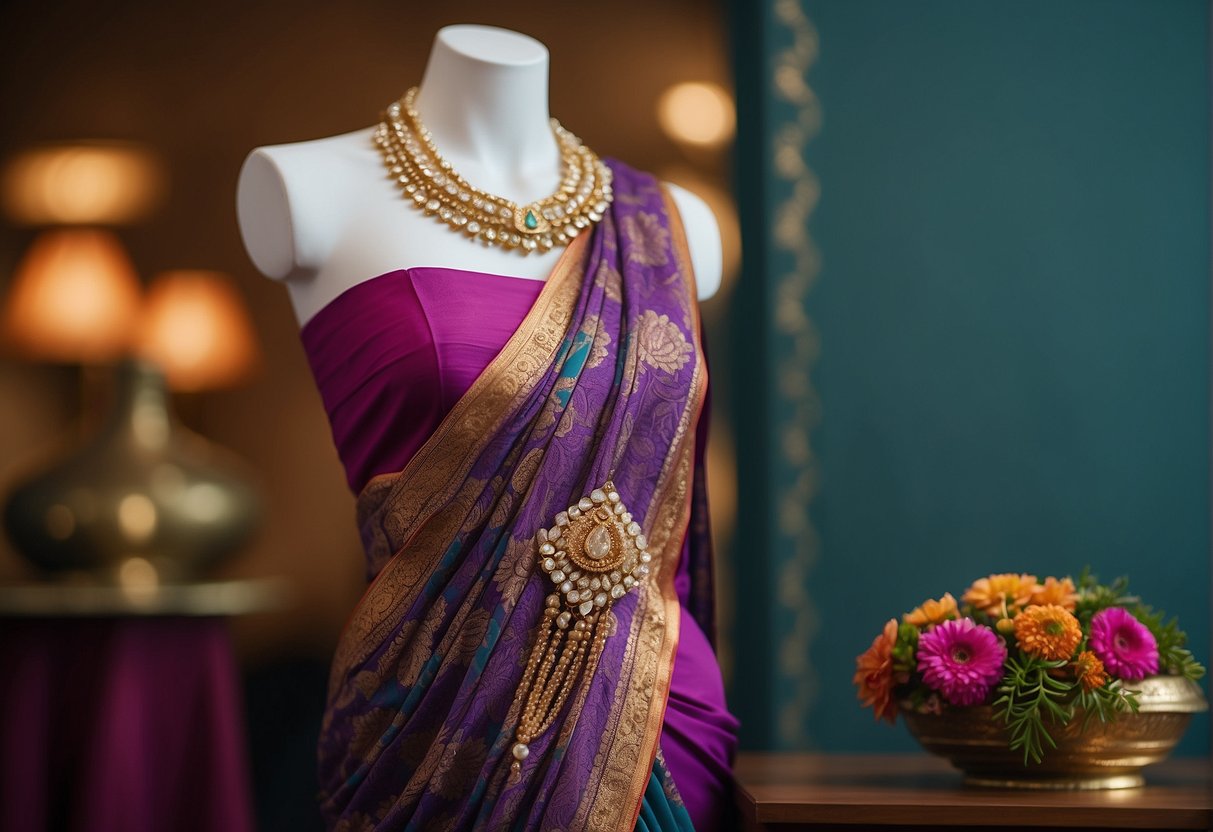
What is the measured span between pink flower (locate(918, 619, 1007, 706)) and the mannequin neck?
632 millimetres

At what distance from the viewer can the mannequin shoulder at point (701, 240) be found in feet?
4.72

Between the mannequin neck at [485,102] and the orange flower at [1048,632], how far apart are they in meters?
0.67

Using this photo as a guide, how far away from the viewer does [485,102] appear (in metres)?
1.35

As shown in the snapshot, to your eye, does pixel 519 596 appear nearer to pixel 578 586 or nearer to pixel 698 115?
pixel 578 586

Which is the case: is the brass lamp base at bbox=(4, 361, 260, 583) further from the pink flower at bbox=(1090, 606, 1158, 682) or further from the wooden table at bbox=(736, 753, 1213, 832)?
the pink flower at bbox=(1090, 606, 1158, 682)

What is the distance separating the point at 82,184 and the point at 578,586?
176 centimetres

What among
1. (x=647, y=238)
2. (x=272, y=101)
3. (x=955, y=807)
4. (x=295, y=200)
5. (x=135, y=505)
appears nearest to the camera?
(x=955, y=807)

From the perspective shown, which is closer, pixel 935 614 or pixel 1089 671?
pixel 1089 671

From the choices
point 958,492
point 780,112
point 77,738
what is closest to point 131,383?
point 77,738

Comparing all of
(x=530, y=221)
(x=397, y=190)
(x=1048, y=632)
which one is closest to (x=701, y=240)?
(x=530, y=221)

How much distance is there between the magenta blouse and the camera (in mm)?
1205

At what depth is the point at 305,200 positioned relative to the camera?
126 centimetres

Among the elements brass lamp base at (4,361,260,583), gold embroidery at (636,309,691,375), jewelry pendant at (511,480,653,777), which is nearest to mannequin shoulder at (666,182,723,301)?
gold embroidery at (636,309,691,375)

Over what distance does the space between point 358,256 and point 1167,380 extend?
1.21m
